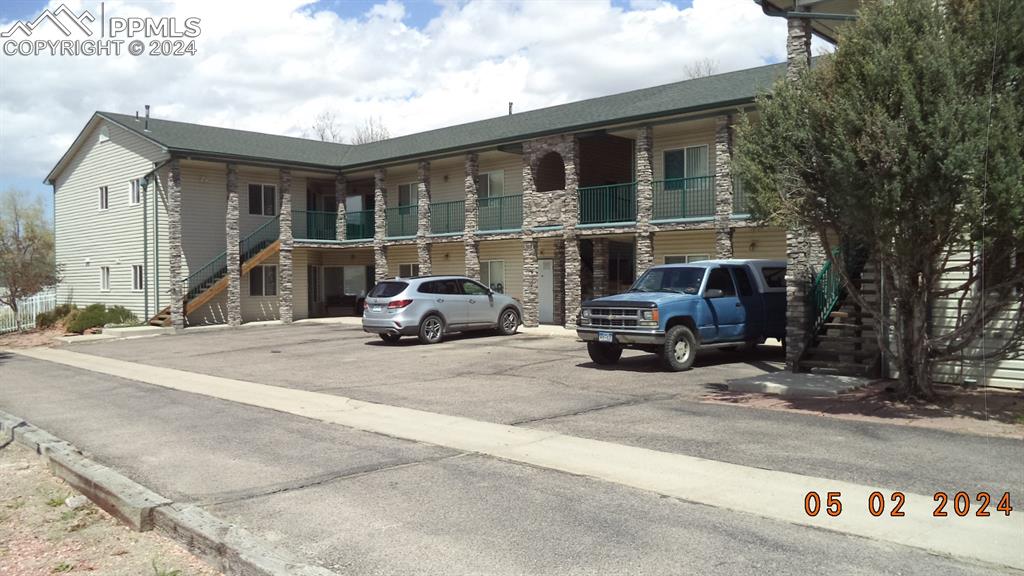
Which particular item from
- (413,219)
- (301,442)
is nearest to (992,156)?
(301,442)

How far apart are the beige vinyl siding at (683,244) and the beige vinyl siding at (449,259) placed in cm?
854

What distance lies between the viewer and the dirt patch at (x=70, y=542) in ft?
17.4

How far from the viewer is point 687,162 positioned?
917 inches

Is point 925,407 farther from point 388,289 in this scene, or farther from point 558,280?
point 558,280

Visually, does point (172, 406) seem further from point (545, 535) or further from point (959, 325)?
point (959, 325)

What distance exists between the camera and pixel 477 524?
18.9 ft

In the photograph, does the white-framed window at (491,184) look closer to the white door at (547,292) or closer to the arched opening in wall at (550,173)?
the arched opening in wall at (550,173)

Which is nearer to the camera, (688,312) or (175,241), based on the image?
(688,312)

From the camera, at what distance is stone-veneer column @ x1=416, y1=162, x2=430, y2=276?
29156 mm

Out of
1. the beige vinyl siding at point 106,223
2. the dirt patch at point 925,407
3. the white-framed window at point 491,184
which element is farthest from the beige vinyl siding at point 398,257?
the dirt patch at point 925,407

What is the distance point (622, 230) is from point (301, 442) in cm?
1569

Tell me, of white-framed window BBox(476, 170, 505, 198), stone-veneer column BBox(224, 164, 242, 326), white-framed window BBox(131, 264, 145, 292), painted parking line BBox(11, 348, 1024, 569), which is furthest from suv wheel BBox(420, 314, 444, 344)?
white-framed window BBox(131, 264, 145, 292)

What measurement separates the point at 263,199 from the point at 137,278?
6032mm
